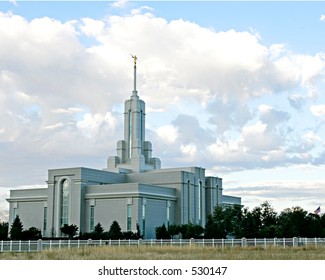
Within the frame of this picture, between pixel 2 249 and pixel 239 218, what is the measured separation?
3255cm

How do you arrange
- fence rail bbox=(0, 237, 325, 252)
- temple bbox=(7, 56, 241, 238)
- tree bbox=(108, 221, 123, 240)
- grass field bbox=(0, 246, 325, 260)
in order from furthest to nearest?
temple bbox=(7, 56, 241, 238), tree bbox=(108, 221, 123, 240), fence rail bbox=(0, 237, 325, 252), grass field bbox=(0, 246, 325, 260)

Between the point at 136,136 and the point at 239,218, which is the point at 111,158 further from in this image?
the point at 239,218

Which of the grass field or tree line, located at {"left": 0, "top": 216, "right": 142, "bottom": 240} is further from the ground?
tree line, located at {"left": 0, "top": 216, "right": 142, "bottom": 240}

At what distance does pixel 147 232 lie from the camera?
72562 mm

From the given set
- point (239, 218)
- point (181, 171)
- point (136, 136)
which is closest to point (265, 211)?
point (239, 218)

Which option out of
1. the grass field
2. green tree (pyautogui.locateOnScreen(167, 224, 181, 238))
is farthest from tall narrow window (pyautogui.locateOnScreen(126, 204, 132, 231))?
the grass field

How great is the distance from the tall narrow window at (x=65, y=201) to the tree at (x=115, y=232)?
9868mm

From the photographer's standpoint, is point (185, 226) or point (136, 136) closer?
point (185, 226)

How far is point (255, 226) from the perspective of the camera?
6359 cm

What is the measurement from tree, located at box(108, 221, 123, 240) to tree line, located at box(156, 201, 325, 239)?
18.0 feet

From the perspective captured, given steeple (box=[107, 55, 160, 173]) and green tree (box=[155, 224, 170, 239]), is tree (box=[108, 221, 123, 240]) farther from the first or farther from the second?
steeple (box=[107, 55, 160, 173])

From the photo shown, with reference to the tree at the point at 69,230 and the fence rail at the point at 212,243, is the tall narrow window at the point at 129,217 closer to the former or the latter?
the tree at the point at 69,230

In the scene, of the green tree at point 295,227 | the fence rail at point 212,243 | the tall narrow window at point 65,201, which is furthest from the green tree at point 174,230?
the fence rail at point 212,243

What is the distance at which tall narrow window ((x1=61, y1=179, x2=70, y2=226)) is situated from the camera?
75.8 metres
